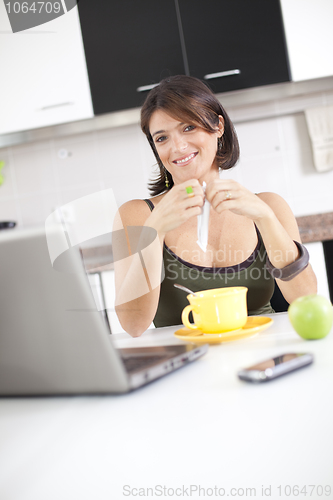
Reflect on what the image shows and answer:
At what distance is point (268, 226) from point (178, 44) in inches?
55.8

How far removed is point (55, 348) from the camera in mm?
495

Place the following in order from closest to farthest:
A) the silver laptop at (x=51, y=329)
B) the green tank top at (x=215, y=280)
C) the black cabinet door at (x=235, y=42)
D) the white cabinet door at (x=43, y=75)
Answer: the silver laptop at (x=51, y=329), the green tank top at (x=215, y=280), the black cabinet door at (x=235, y=42), the white cabinet door at (x=43, y=75)

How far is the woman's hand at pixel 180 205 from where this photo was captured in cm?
102

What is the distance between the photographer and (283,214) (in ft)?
4.40

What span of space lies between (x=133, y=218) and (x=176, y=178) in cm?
20

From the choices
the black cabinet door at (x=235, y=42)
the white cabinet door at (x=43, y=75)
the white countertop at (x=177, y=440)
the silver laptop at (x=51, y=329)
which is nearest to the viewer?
the white countertop at (x=177, y=440)

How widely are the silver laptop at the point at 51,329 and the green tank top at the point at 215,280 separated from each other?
0.69 meters

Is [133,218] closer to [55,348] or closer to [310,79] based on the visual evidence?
[55,348]

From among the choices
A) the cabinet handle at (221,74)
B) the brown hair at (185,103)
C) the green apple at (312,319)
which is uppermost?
the cabinet handle at (221,74)

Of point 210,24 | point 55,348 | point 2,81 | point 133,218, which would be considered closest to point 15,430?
point 55,348

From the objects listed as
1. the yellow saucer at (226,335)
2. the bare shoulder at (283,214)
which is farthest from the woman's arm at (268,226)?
the yellow saucer at (226,335)

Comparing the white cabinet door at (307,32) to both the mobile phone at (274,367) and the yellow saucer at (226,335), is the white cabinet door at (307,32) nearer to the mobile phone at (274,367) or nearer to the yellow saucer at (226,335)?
the yellow saucer at (226,335)

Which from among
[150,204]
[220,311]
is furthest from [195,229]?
[220,311]

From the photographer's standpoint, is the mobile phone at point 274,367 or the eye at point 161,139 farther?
the eye at point 161,139
